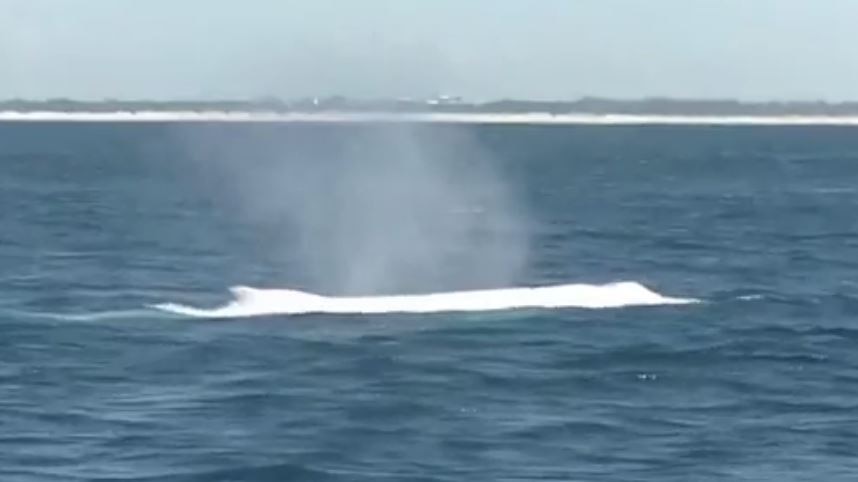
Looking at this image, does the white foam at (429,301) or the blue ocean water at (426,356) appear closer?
the blue ocean water at (426,356)

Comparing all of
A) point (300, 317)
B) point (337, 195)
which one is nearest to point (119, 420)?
point (300, 317)

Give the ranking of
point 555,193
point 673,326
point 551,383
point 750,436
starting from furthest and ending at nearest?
point 555,193
point 673,326
point 551,383
point 750,436

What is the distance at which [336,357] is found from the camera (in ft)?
160

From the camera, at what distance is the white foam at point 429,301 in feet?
188

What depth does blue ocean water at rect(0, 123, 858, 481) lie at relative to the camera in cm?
→ 3700

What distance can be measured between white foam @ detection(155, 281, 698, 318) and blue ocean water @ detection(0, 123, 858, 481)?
98cm

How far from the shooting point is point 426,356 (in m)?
49.4

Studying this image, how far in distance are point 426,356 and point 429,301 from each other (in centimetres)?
943

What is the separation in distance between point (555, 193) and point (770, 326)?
262ft

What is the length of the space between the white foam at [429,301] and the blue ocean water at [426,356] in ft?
3.23

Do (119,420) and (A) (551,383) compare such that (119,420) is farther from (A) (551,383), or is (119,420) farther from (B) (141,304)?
(B) (141,304)

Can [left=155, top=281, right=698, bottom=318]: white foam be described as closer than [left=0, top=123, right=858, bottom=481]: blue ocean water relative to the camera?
No

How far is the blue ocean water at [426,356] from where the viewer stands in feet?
121

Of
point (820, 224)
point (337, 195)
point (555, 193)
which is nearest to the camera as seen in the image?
point (820, 224)
